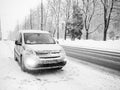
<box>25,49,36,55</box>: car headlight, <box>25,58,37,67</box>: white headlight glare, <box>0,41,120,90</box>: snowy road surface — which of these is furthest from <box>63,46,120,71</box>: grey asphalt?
<box>25,49,36,55</box>: car headlight

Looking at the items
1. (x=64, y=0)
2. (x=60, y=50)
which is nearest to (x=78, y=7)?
(x=64, y=0)

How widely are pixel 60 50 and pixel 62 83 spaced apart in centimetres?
164

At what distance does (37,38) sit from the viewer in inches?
265

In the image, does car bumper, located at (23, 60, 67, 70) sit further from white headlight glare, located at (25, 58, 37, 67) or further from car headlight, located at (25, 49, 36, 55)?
car headlight, located at (25, 49, 36, 55)

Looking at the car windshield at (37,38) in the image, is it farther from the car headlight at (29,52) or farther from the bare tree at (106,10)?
the bare tree at (106,10)

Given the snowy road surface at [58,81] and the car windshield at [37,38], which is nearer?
the snowy road surface at [58,81]

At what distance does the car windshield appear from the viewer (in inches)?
253

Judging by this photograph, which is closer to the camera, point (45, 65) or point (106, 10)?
point (45, 65)

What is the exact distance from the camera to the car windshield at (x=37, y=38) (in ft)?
21.1

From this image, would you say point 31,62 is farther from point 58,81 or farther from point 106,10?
point 106,10

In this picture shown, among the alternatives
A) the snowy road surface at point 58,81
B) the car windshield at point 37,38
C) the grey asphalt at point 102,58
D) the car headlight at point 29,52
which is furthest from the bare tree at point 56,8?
the snowy road surface at point 58,81

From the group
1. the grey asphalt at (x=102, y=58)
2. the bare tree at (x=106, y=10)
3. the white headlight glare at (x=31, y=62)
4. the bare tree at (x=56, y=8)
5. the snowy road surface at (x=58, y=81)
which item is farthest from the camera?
the bare tree at (x=56, y=8)

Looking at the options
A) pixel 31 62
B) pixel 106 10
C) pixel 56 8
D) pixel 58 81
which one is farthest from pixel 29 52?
pixel 56 8

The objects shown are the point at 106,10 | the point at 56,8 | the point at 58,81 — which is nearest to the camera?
the point at 58,81
